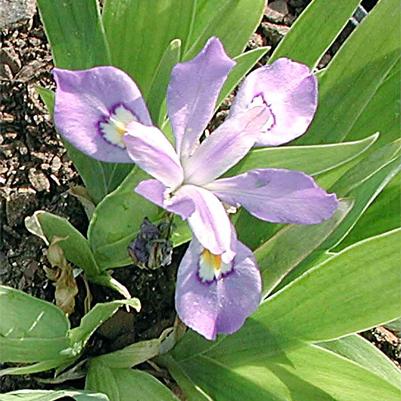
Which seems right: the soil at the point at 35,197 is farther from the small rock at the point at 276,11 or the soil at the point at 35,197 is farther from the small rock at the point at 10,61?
the small rock at the point at 276,11

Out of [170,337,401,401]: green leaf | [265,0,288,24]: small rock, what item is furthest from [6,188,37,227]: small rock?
[265,0,288,24]: small rock

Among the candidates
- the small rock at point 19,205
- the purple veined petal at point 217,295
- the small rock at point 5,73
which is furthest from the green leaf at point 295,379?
the small rock at point 5,73

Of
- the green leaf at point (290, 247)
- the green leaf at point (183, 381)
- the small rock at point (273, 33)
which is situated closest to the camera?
the green leaf at point (290, 247)

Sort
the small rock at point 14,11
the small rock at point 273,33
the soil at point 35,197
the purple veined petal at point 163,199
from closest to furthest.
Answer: the purple veined petal at point 163,199, the soil at point 35,197, the small rock at point 14,11, the small rock at point 273,33

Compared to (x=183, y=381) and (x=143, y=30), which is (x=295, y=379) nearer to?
(x=183, y=381)

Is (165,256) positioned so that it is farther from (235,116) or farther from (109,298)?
(109,298)

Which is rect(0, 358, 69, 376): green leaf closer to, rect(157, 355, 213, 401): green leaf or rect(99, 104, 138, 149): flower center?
rect(157, 355, 213, 401): green leaf

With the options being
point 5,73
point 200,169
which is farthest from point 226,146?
point 5,73
